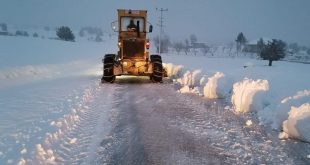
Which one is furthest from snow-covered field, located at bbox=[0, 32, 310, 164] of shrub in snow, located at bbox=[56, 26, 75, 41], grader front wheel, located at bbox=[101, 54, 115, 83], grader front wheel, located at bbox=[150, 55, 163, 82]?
shrub in snow, located at bbox=[56, 26, 75, 41]

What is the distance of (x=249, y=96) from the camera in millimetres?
9438

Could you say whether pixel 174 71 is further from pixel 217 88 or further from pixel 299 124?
pixel 299 124

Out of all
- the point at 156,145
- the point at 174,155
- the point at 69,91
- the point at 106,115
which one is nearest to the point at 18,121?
the point at 106,115

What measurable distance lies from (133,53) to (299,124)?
10339mm

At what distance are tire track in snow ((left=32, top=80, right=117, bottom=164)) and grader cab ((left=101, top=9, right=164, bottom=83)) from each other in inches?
200

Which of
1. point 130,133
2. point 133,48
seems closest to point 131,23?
point 133,48

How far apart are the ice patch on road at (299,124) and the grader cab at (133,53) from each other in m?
9.16

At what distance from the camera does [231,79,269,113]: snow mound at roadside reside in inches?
363

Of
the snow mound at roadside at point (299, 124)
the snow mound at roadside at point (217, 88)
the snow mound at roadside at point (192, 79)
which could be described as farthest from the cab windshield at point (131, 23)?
the snow mound at roadside at point (299, 124)

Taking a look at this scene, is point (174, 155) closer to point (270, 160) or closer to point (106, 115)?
point (270, 160)

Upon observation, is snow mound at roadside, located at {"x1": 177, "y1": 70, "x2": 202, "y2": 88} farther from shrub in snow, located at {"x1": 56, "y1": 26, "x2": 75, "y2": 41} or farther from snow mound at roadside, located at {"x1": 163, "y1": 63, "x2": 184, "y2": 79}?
shrub in snow, located at {"x1": 56, "y1": 26, "x2": 75, "y2": 41}

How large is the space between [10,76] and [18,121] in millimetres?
11530

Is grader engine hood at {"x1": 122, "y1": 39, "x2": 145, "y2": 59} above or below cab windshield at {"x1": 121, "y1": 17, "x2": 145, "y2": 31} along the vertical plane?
below

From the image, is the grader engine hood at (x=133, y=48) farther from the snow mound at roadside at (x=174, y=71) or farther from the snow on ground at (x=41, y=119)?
the snow on ground at (x=41, y=119)
